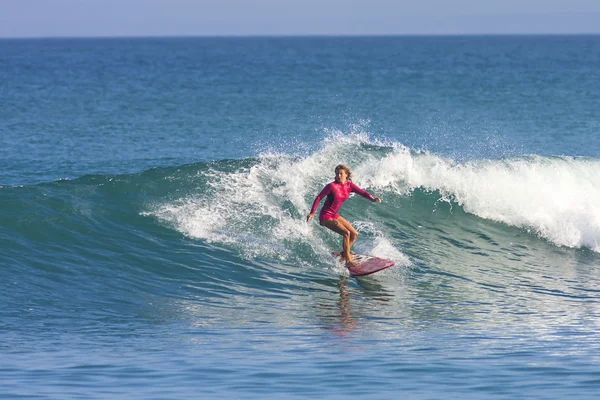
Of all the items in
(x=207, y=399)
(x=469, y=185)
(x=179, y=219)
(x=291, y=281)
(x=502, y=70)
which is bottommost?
(x=207, y=399)

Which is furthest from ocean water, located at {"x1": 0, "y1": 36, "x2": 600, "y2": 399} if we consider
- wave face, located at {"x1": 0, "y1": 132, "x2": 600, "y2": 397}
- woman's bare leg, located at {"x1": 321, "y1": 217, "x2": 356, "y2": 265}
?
woman's bare leg, located at {"x1": 321, "y1": 217, "x2": 356, "y2": 265}

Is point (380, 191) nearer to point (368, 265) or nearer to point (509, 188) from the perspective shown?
point (509, 188)

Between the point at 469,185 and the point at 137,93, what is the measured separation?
3095 cm

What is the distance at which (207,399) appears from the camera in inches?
303

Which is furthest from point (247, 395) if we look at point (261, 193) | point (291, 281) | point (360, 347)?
point (261, 193)

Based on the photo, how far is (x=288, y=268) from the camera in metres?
14.3

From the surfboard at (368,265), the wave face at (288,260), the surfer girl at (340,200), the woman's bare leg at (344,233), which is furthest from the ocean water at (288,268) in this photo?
the surfer girl at (340,200)

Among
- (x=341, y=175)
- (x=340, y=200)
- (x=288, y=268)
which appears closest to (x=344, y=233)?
(x=340, y=200)

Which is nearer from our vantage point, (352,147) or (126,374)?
(126,374)

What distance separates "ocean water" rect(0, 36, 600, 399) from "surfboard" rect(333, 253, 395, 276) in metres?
0.17

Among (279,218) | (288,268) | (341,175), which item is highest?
(341,175)

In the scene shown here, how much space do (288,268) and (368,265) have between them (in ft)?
4.58

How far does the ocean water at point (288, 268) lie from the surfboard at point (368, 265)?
6.9 inches

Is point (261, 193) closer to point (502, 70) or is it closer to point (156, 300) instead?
point (156, 300)
